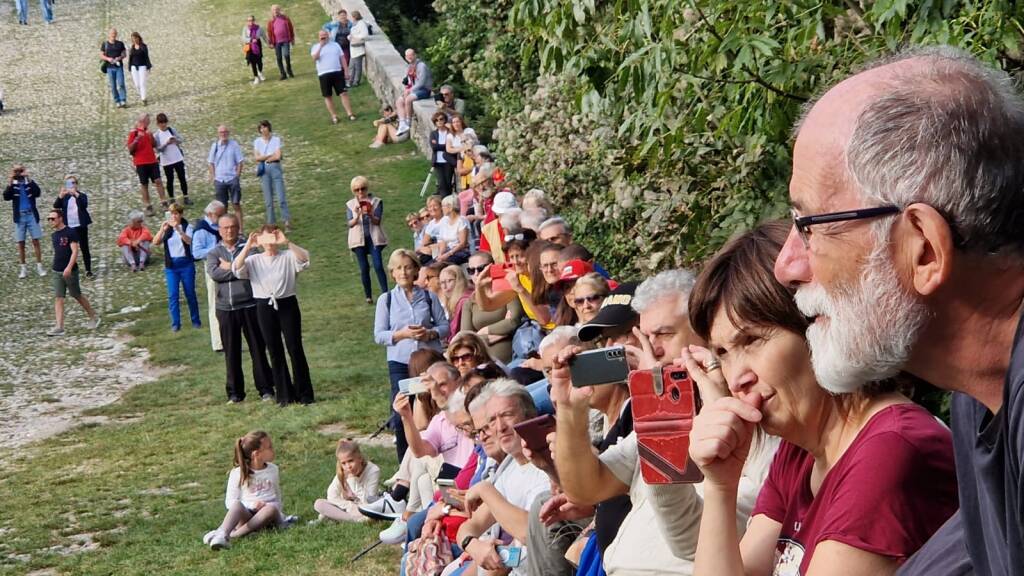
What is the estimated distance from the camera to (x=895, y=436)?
2.65 meters

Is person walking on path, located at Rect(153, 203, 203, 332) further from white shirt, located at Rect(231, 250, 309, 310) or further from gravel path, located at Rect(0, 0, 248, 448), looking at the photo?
white shirt, located at Rect(231, 250, 309, 310)

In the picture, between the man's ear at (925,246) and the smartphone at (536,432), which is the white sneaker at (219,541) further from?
the man's ear at (925,246)

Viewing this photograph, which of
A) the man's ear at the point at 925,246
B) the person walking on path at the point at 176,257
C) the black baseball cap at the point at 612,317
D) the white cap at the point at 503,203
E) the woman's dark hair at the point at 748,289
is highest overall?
the man's ear at the point at 925,246

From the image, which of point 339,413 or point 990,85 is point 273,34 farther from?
point 990,85

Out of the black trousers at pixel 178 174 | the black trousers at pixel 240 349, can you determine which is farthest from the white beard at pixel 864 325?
the black trousers at pixel 178 174

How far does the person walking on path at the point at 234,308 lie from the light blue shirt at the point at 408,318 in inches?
112

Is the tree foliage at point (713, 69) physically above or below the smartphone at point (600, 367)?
above

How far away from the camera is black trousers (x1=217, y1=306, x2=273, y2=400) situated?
1499cm

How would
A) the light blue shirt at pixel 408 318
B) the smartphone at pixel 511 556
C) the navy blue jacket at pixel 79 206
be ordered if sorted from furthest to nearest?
the navy blue jacket at pixel 79 206, the light blue shirt at pixel 408 318, the smartphone at pixel 511 556

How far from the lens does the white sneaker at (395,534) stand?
9555 mm

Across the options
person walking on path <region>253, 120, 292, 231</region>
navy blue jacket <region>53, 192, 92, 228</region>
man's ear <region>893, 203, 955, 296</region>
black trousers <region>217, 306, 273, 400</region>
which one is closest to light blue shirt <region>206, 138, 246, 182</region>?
person walking on path <region>253, 120, 292, 231</region>

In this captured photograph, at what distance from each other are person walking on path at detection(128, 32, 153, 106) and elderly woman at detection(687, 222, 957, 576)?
31.4 meters

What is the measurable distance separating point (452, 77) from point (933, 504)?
26.4 metres

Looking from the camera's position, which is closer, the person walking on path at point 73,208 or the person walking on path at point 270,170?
the person walking on path at point 73,208
